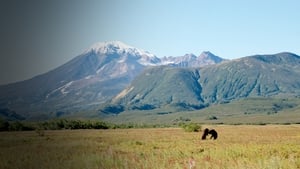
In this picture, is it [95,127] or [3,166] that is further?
[95,127]

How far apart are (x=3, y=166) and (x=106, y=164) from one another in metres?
3.13

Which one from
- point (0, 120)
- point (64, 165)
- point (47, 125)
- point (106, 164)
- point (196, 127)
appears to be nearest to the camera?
point (64, 165)

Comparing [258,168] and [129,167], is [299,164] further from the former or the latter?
[129,167]

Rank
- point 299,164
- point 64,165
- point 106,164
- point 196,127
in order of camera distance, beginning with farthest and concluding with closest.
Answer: point 196,127
point 299,164
point 106,164
point 64,165

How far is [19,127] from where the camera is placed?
70125 millimetres

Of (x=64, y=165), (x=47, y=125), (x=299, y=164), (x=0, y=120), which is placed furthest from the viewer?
(x=47, y=125)

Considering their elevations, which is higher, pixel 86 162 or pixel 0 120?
pixel 0 120

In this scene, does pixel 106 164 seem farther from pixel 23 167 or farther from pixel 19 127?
pixel 19 127

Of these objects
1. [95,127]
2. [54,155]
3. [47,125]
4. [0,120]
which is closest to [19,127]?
[0,120]

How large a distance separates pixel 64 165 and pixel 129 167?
87.8 inches

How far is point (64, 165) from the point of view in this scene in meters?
11.4

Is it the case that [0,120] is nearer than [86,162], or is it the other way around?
[86,162]

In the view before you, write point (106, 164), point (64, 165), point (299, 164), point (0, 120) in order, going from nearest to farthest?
1. point (64, 165)
2. point (106, 164)
3. point (299, 164)
4. point (0, 120)

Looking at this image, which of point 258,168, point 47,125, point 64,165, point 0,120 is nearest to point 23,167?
point 64,165
